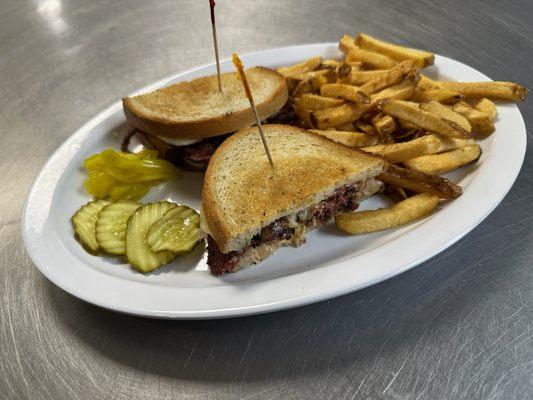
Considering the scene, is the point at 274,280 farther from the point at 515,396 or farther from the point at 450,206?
the point at 515,396

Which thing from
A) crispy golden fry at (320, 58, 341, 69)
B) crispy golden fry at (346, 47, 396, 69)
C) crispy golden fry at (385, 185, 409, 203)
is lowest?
crispy golden fry at (385, 185, 409, 203)

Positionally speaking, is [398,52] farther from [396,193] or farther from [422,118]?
[396,193]

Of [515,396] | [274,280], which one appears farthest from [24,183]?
[515,396]

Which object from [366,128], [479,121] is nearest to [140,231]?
[366,128]

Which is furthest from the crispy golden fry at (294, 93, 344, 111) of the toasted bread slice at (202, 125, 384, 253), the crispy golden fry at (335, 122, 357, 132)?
the toasted bread slice at (202, 125, 384, 253)

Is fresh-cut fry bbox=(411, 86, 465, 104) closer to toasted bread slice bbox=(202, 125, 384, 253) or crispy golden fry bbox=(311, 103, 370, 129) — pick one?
crispy golden fry bbox=(311, 103, 370, 129)

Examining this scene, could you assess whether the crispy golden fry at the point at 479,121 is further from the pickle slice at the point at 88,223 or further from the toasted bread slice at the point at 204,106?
the pickle slice at the point at 88,223
